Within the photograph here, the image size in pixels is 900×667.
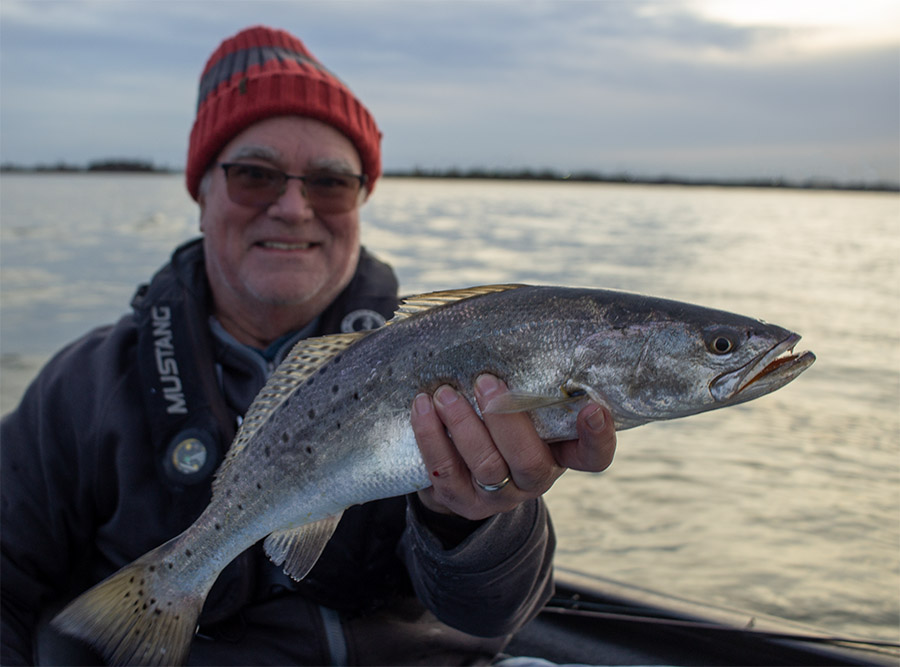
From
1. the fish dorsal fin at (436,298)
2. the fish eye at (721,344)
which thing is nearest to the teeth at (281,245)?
the fish dorsal fin at (436,298)

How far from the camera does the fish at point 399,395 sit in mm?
2324

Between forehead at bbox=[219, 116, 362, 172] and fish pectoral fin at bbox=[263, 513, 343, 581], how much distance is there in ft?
6.41

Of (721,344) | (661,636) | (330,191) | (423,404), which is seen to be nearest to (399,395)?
(423,404)

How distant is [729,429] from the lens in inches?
421

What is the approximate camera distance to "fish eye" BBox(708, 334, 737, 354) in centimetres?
231

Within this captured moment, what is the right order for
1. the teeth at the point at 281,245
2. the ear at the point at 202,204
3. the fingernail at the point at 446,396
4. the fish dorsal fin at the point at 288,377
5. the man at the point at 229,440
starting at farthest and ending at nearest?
the ear at the point at 202,204, the teeth at the point at 281,245, the man at the point at 229,440, the fish dorsal fin at the point at 288,377, the fingernail at the point at 446,396

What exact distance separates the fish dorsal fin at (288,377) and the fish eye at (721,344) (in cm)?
123

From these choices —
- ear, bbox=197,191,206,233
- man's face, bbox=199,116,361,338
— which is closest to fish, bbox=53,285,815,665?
man's face, bbox=199,116,361,338

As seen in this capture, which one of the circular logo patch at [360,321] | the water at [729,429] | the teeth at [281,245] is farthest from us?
the water at [729,429]

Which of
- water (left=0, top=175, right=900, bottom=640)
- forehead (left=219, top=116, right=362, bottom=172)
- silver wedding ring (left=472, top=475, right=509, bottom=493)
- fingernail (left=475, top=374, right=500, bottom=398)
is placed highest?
forehead (left=219, top=116, right=362, bottom=172)

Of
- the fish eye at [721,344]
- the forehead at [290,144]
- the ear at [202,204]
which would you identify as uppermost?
the forehead at [290,144]

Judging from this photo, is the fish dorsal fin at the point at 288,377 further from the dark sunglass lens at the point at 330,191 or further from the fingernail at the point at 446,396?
the dark sunglass lens at the point at 330,191

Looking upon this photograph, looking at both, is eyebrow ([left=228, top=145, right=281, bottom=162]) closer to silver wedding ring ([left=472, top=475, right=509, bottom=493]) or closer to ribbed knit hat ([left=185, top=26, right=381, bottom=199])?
ribbed knit hat ([left=185, top=26, right=381, bottom=199])

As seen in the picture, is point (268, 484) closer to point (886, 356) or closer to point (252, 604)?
point (252, 604)
